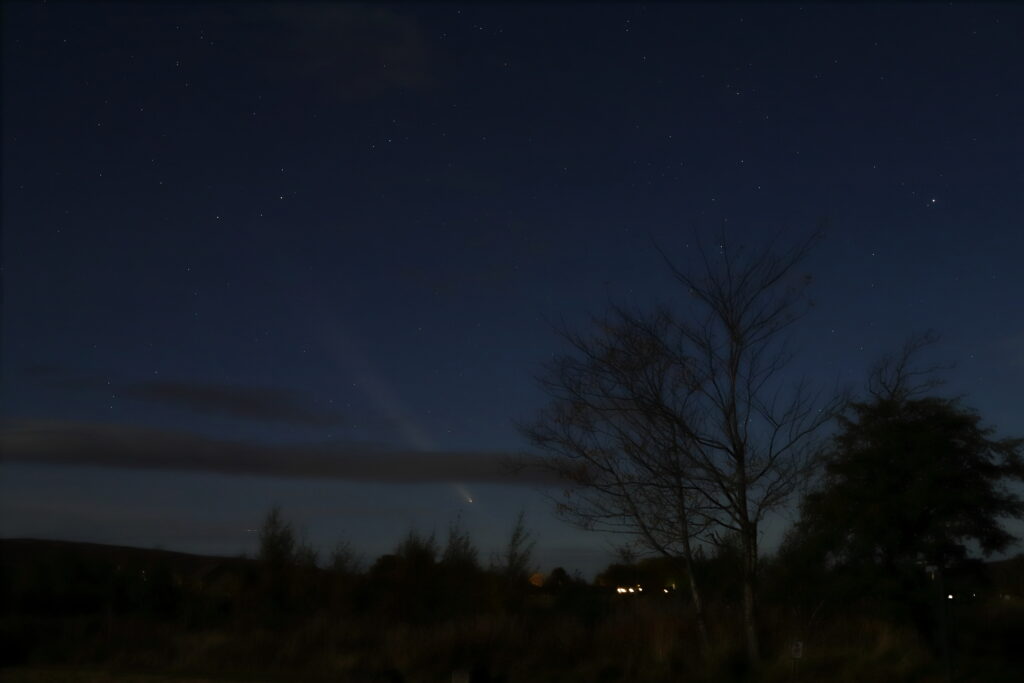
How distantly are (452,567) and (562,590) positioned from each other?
3.97m

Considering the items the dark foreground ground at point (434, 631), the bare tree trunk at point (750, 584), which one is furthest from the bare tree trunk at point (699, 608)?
the bare tree trunk at point (750, 584)

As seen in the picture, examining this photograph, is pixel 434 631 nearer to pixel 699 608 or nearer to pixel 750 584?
pixel 699 608

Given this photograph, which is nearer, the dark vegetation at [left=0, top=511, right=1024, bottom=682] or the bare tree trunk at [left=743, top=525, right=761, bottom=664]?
the bare tree trunk at [left=743, top=525, right=761, bottom=664]

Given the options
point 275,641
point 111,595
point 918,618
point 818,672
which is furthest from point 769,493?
point 111,595

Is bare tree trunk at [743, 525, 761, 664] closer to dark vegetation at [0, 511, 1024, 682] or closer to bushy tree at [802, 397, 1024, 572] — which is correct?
dark vegetation at [0, 511, 1024, 682]

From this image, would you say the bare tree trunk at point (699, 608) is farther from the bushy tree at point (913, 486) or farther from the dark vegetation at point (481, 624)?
the bushy tree at point (913, 486)

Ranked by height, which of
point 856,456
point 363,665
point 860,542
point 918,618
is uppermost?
point 856,456

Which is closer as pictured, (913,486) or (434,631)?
(913,486)

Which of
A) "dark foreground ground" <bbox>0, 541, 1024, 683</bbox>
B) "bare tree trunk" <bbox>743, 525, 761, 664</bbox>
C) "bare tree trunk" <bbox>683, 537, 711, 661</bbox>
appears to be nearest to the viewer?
"bare tree trunk" <bbox>743, 525, 761, 664</bbox>

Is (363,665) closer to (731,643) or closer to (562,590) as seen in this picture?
(731,643)

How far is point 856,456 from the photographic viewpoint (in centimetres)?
2503

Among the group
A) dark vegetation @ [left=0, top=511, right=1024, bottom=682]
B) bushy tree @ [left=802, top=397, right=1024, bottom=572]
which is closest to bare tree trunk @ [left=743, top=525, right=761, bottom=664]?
dark vegetation @ [left=0, top=511, right=1024, bottom=682]

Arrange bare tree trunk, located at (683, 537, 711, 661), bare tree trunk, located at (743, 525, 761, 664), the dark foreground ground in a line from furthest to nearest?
the dark foreground ground < bare tree trunk, located at (683, 537, 711, 661) < bare tree trunk, located at (743, 525, 761, 664)

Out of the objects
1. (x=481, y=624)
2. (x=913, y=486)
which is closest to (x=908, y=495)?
(x=913, y=486)
